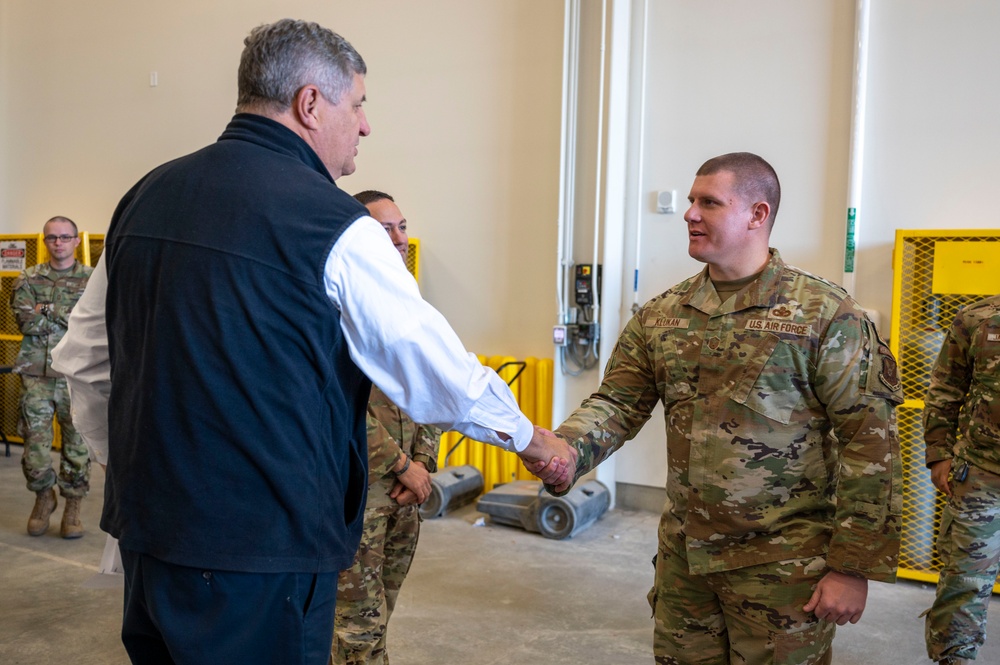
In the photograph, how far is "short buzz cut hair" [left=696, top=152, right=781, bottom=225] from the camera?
2322mm

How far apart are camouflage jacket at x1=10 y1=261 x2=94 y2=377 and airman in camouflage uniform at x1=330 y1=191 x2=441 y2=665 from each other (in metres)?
3.73

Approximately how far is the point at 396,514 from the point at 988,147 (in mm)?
3756

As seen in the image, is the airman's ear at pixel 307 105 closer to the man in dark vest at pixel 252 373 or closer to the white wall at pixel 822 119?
the man in dark vest at pixel 252 373

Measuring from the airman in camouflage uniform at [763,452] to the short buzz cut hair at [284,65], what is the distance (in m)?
1.13

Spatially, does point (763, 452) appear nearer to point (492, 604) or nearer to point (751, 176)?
point (751, 176)

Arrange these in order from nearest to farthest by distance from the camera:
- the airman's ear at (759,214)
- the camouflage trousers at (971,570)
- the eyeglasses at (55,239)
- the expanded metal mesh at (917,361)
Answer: the airman's ear at (759,214) < the camouflage trousers at (971,570) < the expanded metal mesh at (917,361) < the eyeglasses at (55,239)

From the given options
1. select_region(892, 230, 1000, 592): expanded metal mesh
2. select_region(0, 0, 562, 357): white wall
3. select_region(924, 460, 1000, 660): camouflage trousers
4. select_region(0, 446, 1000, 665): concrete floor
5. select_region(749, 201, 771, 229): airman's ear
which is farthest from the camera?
select_region(0, 0, 562, 357): white wall

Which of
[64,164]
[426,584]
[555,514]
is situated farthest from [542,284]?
[64,164]

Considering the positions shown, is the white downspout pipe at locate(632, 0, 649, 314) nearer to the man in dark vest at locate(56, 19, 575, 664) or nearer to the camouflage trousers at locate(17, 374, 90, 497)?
the camouflage trousers at locate(17, 374, 90, 497)

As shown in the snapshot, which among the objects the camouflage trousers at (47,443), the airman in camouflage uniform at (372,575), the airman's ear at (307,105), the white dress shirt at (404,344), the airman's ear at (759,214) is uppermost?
the airman's ear at (307,105)

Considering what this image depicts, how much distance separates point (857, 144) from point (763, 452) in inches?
131

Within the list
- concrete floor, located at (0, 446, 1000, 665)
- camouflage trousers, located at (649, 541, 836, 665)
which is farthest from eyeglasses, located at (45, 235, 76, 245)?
camouflage trousers, located at (649, 541, 836, 665)

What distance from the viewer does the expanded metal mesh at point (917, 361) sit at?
175 inches

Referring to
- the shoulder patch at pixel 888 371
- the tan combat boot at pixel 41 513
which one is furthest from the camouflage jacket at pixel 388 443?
the tan combat boot at pixel 41 513
